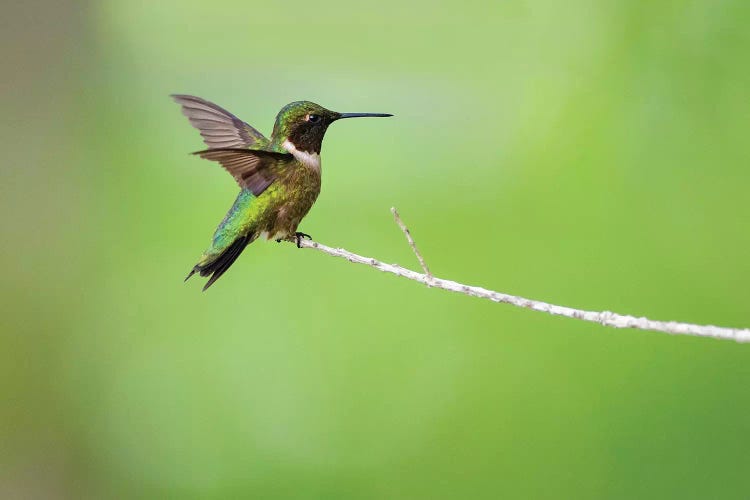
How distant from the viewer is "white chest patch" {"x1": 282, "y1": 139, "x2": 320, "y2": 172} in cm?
180

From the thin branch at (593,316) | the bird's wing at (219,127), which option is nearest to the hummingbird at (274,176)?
the bird's wing at (219,127)

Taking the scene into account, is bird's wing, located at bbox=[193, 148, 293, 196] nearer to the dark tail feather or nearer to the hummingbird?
the hummingbird

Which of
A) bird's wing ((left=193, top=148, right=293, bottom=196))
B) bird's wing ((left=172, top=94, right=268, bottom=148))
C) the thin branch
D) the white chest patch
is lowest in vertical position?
the thin branch

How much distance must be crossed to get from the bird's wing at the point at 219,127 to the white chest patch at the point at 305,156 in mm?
254

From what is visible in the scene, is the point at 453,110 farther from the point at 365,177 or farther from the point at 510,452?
the point at 510,452

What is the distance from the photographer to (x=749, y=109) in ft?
15.6

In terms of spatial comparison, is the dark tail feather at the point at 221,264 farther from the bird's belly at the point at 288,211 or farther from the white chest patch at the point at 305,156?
the white chest patch at the point at 305,156

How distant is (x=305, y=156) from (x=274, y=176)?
123 mm

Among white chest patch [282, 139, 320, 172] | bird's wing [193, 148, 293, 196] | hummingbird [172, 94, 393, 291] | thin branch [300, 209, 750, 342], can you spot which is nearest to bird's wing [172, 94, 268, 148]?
hummingbird [172, 94, 393, 291]

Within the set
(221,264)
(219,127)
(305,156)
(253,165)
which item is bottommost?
(221,264)

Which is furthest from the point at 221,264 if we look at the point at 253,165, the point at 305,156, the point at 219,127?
the point at 219,127

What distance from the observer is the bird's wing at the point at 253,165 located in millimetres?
1462

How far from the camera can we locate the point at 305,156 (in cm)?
181

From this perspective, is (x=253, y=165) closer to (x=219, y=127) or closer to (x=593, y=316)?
(x=219, y=127)
